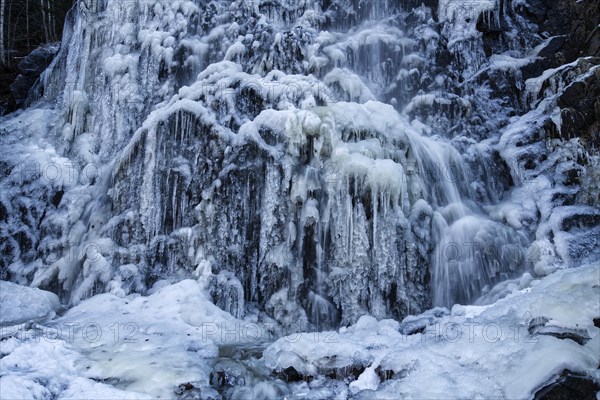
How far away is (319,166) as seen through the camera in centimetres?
881

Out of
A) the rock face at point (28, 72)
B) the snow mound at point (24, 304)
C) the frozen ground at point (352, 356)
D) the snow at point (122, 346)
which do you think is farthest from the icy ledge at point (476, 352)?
the rock face at point (28, 72)

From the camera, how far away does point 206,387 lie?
197 inches

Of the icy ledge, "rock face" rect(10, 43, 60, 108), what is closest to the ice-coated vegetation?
the icy ledge

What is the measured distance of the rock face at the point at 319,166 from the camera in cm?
838

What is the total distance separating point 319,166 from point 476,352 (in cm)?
450

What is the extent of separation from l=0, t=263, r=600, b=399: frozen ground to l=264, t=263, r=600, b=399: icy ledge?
0.03ft

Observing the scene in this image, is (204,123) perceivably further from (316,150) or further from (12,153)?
(12,153)

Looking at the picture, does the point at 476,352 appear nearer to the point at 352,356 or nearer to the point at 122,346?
the point at 352,356

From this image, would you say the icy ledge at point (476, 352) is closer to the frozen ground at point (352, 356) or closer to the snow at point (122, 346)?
the frozen ground at point (352, 356)

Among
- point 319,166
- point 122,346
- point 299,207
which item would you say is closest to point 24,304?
point 122,346

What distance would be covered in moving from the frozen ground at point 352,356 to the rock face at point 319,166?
1991 mm

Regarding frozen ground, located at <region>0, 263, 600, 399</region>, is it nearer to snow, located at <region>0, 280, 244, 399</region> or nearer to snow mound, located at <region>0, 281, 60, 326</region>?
snow, located at <region>0, 280, 244, 399</region>

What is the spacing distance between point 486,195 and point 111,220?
7024 millimetres

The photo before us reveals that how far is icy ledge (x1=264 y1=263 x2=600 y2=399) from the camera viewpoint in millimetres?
4535
